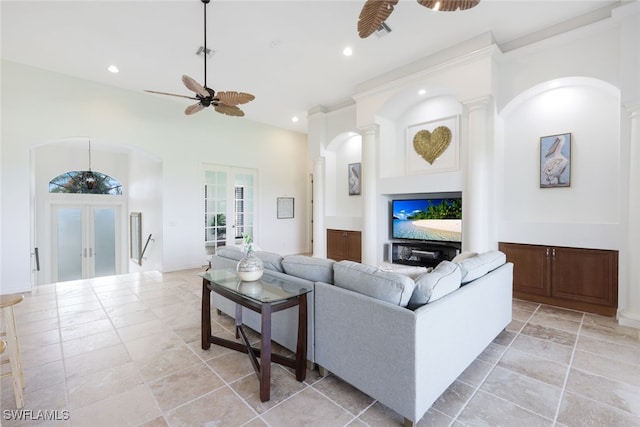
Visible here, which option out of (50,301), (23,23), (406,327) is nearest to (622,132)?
(406,327)

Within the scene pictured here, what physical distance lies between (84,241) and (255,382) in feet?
28.5

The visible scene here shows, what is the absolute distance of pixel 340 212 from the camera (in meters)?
6.52

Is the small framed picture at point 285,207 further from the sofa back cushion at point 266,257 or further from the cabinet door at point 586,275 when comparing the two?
the cabinet door at point 586,275

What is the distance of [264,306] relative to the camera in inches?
73.4

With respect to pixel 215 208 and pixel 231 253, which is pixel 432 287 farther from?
pixel 215 208

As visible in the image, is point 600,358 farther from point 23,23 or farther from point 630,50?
point 23,23

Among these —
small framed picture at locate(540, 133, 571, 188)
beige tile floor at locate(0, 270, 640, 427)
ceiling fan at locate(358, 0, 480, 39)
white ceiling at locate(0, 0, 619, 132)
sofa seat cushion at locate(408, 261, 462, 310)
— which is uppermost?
white ceiling at locate(0, 0, 619, 132)

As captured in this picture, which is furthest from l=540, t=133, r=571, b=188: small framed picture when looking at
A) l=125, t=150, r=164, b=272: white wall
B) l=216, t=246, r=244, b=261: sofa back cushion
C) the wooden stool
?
l=125, t=150, r=164, b=272: white wall

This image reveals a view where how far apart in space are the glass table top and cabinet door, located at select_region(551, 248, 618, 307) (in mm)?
3363

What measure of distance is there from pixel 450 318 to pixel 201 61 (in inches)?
184

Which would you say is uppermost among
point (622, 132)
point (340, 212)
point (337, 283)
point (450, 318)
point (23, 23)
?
point (23, 23)

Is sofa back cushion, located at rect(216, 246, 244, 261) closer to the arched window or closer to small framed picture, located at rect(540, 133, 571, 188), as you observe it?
small framed picture, located at rect(540, 133, 571, 188)

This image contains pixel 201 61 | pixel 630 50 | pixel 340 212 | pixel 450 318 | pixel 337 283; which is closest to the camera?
pixel 450 318

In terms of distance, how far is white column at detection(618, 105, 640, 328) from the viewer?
9.93 ft
